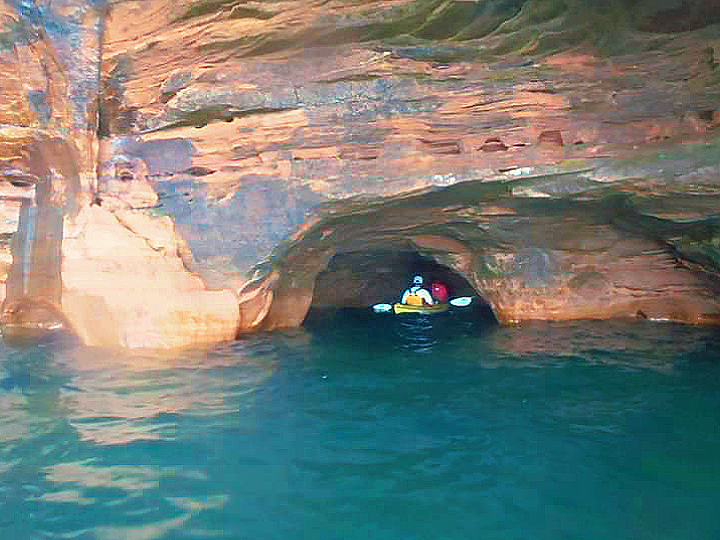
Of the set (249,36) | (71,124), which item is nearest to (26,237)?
(71,124)

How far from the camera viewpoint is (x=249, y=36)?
281 inches

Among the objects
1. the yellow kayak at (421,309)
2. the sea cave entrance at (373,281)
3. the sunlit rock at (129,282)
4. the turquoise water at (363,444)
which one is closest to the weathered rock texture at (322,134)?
the sunlit rock at (129,282)

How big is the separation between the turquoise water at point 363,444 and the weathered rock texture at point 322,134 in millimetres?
1455

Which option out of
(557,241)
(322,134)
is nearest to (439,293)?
(557,241)

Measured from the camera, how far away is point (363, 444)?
16.0 feet

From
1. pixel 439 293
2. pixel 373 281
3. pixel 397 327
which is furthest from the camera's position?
pixel 373 281

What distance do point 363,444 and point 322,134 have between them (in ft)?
14.0

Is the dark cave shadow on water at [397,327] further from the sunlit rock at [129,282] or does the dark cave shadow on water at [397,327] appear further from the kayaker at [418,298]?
the sunlit rock at [129,282]

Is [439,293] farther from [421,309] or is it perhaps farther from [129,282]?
[129,282]

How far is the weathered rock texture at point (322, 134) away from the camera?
6762 mm

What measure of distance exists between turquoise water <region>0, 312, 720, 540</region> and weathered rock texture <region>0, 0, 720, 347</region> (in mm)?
1455

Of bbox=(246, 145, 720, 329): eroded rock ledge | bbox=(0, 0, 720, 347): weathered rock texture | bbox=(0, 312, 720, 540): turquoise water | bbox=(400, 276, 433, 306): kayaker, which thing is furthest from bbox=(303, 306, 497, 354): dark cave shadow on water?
bbox=(0, 0, 720, 347): weathered rock texture

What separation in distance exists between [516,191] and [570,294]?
134 inches

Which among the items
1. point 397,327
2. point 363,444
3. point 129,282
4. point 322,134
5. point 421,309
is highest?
point 322,134
